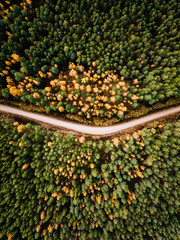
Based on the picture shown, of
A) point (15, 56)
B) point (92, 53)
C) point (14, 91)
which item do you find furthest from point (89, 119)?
point (15, 56)

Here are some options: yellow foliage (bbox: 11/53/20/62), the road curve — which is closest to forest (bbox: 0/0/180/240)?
yellow foliage (bbox: 11/53/20/62)

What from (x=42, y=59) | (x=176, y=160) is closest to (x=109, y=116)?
(x=176, y=160)

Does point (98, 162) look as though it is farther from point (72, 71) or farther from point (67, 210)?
point (72, 71)

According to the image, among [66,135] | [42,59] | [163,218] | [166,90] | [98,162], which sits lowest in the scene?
[163,218]

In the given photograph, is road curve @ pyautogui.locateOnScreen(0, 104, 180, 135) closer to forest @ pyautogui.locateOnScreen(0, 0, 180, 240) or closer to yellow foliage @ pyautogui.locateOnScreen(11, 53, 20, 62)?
forest @ pyautogui.locateOnScreen(0, 0, 180, 240)

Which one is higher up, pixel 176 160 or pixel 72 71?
pixel 72 71

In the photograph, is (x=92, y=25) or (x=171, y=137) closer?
(x=171, y=137)

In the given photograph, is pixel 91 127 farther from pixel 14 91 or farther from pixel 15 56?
pixel 15 56

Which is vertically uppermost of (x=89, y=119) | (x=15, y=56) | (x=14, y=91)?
(x=15, y=56)
